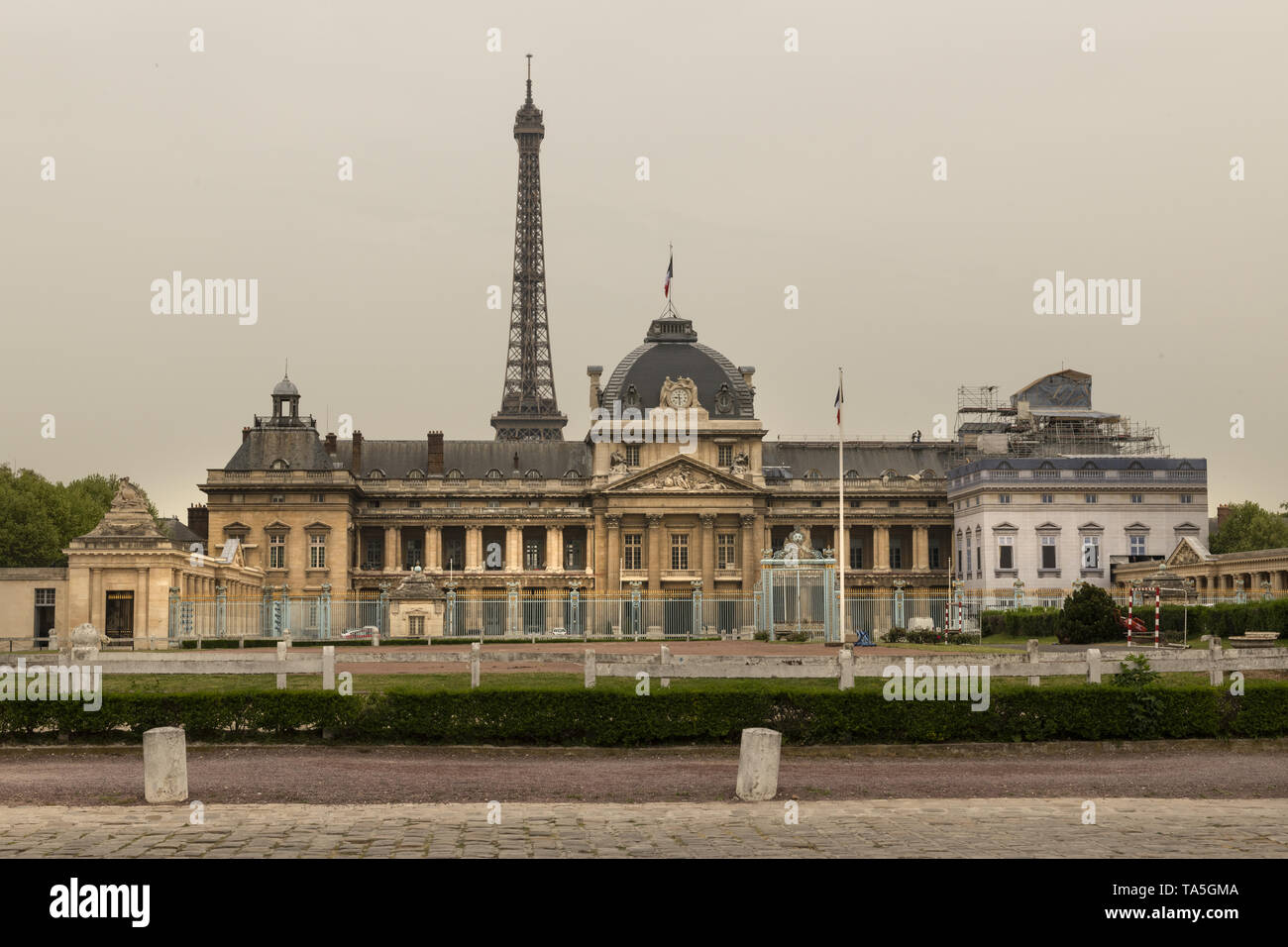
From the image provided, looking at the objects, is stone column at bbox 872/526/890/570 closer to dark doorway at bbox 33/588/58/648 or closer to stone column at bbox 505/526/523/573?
stone column at bbox 505/526/523/573

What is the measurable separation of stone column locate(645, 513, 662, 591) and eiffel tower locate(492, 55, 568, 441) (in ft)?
134

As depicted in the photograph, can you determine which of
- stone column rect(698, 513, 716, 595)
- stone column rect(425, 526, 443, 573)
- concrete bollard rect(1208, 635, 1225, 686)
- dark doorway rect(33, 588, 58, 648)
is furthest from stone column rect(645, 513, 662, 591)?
concrete bollard rect(1208, 635, 1225, 686)

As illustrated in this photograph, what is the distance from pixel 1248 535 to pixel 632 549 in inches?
1416

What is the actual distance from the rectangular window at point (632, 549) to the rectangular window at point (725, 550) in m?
4.53

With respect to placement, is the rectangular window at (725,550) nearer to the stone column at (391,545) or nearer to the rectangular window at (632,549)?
the rectangular window at (632,549)

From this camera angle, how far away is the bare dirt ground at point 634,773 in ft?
60.1

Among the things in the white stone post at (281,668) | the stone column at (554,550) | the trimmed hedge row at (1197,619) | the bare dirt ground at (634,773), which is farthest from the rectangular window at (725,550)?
the bare dirt ground at (634,773)

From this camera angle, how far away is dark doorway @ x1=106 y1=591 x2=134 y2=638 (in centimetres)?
5650

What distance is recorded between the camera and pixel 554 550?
8869cm

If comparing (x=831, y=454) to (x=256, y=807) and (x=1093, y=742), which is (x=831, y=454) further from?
(x=256, y=807)

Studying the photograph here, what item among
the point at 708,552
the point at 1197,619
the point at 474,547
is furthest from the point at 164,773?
the point at 474,547

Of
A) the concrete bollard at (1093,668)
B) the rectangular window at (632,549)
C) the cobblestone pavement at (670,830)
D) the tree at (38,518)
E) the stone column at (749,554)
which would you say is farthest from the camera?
the rectangular window at (632,549)

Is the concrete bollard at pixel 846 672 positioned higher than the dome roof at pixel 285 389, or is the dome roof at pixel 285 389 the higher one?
the dome roof at pixel 285 389

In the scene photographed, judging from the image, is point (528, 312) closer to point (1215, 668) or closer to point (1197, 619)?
point (1197, 619)
